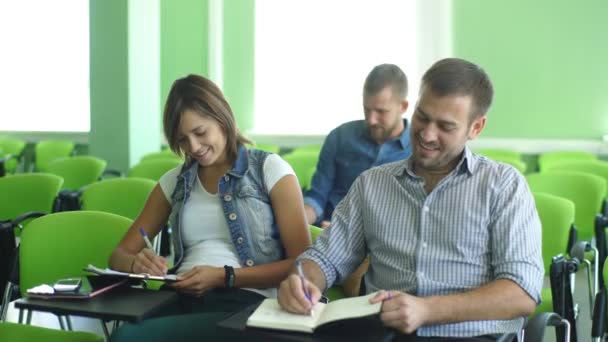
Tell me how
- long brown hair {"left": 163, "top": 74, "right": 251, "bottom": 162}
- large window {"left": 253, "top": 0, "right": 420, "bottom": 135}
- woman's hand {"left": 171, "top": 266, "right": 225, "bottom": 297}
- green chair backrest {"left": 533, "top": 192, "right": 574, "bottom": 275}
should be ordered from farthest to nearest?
large window {"left": 253, "top": 0, "right": 420, "bottom": 135}, green chair backrest {"left": 533, "top": 192, "right": 574, "bottom": 275}, long brown hair {"left": 163, "top": 74, "right": 251, "bottom": 162}, woman's hand {"left": 171, "top": 266, "right": 225, "bottom": 297}

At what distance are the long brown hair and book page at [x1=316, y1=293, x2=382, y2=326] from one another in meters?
0.87

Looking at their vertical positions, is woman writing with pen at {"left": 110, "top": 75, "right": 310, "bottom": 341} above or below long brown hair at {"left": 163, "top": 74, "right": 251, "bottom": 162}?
below

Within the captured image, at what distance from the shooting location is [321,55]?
7.47 metres

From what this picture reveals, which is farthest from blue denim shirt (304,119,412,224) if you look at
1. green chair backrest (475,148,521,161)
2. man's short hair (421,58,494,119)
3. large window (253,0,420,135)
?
large window (253,0,420,135)

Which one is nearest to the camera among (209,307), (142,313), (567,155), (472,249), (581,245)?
(142,313)

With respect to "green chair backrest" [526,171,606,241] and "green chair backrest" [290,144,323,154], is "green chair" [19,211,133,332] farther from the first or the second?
"green chair backrest" [290,144,323,154]

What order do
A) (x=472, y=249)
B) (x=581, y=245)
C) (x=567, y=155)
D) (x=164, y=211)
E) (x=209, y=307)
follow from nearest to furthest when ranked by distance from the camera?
(x=472, y=249), (x=209, y=307), (x=164, y=211), (x=581, y=245), (x=567, y=155)

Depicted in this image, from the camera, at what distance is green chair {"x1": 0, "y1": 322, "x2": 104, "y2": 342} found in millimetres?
1961

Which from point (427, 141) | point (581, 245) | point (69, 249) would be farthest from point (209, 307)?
point (581, 245)

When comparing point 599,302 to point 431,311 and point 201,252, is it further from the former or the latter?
point 201,252

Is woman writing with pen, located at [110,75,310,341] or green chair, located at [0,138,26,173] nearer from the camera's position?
woman writing with pen, located at [110,75,310,341]

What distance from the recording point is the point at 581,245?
288 cm

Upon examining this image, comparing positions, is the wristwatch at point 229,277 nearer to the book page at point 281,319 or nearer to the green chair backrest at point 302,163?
the book page at point 281,319

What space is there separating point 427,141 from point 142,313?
85 centimetres
